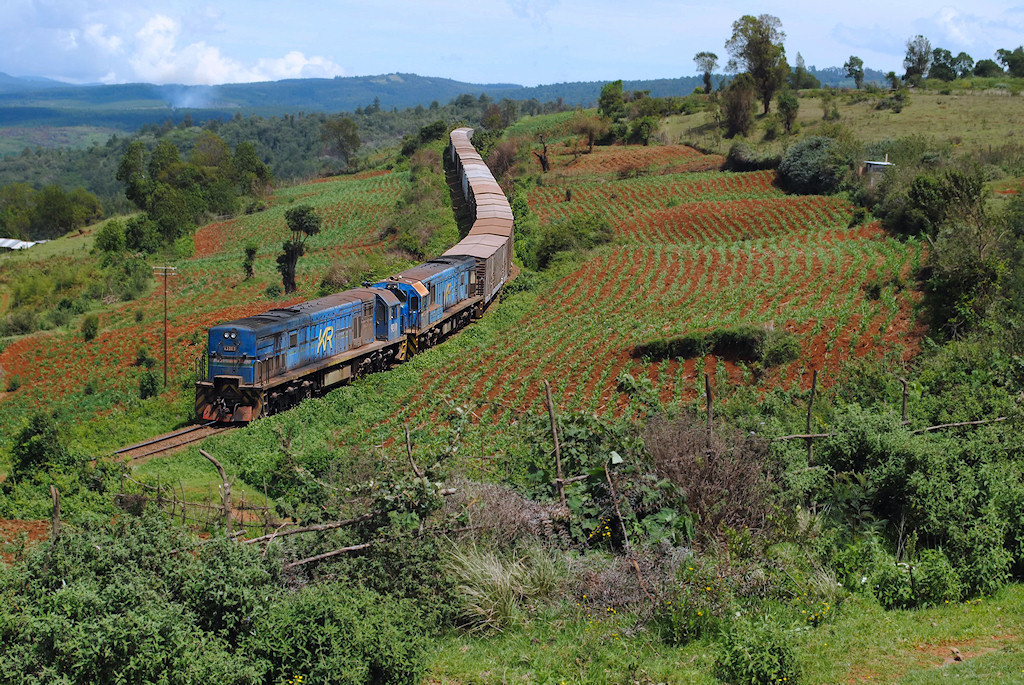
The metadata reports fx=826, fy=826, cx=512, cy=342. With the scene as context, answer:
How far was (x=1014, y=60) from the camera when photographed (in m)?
100

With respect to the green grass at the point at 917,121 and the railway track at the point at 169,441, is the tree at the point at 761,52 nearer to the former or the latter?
the green grass at the point at 917,121

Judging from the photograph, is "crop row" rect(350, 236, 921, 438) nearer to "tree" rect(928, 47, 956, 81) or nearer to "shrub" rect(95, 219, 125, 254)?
"shrub" rect(95, 219, 125, 254)

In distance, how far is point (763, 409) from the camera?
16859 mm

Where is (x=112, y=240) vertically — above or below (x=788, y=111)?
below

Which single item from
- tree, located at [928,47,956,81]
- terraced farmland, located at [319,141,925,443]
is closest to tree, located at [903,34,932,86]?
tree, located at [928,47,956,81]

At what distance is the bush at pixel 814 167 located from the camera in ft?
177

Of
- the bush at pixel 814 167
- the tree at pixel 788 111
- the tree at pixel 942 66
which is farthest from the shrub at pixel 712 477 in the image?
the tree at pixel 942 66

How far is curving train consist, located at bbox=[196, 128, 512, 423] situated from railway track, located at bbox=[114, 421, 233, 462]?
41 cm

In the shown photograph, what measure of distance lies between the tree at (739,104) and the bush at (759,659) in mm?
71858

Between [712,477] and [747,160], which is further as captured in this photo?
[747,160]

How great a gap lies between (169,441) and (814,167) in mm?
46687

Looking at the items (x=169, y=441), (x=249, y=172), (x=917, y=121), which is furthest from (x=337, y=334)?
(x=249, y=172)

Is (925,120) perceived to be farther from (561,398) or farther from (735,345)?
(561,398)

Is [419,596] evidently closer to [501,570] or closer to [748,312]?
[501,570]
